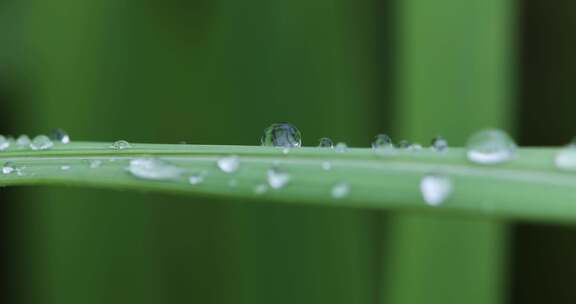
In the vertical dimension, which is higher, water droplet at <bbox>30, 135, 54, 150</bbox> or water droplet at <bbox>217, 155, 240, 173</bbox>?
water droplet at <bbox>30, 135, 54, 150</bbox>

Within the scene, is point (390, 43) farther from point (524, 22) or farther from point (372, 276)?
point (372, 276)

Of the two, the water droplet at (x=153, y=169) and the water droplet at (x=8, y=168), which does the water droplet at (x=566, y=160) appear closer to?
the water droplet at (x=153, y=169)

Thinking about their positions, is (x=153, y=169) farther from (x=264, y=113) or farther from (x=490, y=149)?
(x=264, y=113)

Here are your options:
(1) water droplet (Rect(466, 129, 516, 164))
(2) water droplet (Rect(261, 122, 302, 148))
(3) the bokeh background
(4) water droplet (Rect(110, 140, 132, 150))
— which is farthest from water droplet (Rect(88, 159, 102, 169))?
(3) the bokeh background

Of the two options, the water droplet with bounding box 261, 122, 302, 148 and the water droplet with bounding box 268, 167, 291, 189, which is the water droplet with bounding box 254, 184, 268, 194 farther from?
the water droplet with bounding box 261, 122, 302, 148

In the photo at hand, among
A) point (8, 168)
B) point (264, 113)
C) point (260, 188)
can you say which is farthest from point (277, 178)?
point (264, 113)

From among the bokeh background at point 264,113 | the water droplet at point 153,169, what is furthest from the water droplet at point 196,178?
the bokeh background at point 264,113

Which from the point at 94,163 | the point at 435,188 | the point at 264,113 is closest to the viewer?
the point at 435,188
